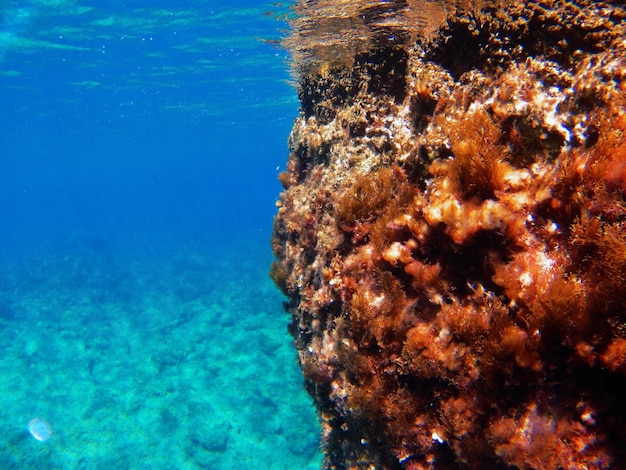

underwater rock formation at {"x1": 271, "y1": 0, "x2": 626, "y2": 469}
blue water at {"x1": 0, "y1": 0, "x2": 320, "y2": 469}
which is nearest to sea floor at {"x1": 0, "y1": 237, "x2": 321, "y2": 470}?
blue water at {"x1": 0, "y1": 0, "x2": 320, "y2": 469}

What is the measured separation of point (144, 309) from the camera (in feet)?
72.2

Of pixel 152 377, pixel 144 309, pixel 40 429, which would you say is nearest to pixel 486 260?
pixel 152 377

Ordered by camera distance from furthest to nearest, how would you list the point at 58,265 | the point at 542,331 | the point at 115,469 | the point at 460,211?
the point at 58,265 < the point at 115,469 < the point at 460,211 < the point at 542,331

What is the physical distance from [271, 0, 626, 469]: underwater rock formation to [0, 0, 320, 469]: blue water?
828cm

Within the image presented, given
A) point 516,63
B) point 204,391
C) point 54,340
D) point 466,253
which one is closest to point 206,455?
point 204,391

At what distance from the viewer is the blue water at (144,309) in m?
12.7

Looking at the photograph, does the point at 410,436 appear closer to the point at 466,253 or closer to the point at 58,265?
the point at 466,253

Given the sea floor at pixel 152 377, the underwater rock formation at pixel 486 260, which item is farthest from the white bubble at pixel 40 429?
the underwater rock formation at pixel 486 260

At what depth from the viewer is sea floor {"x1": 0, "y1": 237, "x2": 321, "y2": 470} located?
12.4 meters

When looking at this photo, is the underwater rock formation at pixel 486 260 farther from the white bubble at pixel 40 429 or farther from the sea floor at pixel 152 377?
the white bubble at pixel 40 429

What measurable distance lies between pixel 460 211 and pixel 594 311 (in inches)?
45.6

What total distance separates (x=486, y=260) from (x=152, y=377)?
15.7m

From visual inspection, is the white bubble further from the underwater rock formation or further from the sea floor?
the underwater rock formation

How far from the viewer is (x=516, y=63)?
396cm
